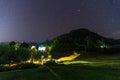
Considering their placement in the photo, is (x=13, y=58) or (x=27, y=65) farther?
(x=13, y=58)

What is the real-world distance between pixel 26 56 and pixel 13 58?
443cm

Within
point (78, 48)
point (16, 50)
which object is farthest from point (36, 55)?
point (78, 48)

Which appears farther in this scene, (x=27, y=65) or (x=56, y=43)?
(x=56, y=43)

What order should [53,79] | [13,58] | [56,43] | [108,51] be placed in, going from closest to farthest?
[53,79]
[13,58]
[108,51]
[56,43]

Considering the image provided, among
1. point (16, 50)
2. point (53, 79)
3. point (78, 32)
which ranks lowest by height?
point (53, 79)

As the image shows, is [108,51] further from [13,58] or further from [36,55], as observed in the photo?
[13,58]

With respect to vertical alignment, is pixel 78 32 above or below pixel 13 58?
above

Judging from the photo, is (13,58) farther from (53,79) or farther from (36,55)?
(53,79)

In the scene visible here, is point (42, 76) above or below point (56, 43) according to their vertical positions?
below

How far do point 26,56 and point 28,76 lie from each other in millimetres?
21056

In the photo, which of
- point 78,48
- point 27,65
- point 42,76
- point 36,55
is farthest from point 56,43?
point 42,76

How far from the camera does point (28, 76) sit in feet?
77.4

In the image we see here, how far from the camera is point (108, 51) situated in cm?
7231

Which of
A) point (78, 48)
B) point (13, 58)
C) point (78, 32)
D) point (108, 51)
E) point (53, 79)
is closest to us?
point (53, 79)
